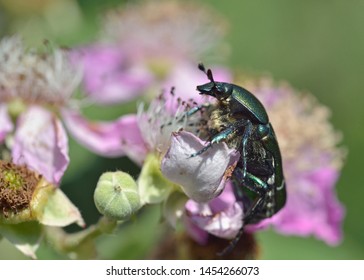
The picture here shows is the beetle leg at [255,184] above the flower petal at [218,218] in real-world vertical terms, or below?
above

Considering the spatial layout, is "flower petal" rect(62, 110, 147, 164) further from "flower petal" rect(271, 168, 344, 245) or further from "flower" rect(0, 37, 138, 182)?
"flower petal" rect(271, 168, 344, 245)

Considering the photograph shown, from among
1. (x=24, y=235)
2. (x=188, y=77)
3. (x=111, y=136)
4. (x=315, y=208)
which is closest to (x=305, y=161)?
(x=315, y=208)

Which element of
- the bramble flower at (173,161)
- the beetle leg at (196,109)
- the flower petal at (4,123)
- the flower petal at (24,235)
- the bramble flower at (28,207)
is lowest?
the flower petal at (24,235)

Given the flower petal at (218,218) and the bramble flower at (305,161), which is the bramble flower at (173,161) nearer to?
the flower petal at (218,218)

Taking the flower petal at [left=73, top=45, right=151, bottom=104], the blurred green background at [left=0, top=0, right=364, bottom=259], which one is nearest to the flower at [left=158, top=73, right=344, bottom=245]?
the blurred green background at [left=0, top=0, right=364, bottom=259]

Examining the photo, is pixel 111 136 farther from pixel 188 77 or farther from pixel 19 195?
pixel 188 77

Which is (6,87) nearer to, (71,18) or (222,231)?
(222,231)

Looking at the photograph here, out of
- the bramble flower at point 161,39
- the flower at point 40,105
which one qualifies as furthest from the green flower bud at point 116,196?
the bramble flower at point 161,39
